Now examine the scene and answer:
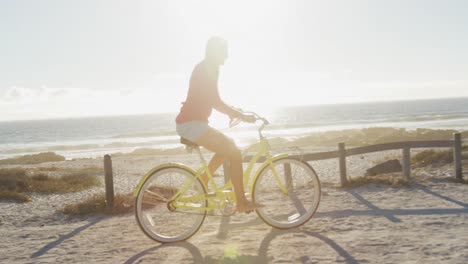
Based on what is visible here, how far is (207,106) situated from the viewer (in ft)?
17.6

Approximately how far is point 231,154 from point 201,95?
2.61ft

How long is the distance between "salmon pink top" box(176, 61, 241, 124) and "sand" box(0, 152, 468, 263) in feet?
5.23

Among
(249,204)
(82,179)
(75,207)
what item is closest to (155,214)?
(249,204)

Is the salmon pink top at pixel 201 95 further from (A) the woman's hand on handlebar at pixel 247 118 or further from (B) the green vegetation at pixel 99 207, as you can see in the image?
(B) the green vegetation at pixel 99 207

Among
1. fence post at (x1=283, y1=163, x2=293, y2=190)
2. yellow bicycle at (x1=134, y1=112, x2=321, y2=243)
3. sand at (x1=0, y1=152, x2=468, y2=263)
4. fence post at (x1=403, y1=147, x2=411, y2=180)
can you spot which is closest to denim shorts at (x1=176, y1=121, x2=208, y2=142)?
yellow bicycle at (x1=134, y1=112, x2=321, y2=243)

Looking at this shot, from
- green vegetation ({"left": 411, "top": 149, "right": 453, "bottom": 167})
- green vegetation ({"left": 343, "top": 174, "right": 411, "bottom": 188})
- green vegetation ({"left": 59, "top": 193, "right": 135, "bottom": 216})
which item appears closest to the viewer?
green vegetation ({"left": 59, "top": 193, "right": 135, "bottom": 216})

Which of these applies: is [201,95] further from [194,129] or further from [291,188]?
[291,188]

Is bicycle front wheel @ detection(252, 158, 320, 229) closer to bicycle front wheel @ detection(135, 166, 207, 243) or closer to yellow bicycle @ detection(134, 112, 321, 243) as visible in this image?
yellow bicycle @ detection(134, 112, 321, 243)

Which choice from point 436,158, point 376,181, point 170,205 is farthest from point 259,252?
point 436,158

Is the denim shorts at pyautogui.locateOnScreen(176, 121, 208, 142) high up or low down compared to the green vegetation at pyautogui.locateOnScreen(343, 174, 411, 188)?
up

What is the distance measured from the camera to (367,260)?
4441 millimetres

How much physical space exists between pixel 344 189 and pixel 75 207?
18.0 feet

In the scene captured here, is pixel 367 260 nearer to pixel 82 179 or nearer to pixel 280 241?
pixel 280 241

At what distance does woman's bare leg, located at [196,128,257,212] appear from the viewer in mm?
5363
